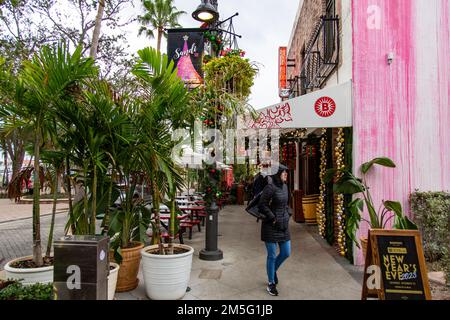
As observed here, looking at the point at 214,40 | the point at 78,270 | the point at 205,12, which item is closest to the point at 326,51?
the point at 214,40

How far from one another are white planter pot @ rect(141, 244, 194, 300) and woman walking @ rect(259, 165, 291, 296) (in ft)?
3.63

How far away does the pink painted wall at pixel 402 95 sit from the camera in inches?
221

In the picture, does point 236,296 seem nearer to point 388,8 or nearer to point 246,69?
point 246,69

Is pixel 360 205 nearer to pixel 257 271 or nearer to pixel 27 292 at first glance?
pixel 257 271

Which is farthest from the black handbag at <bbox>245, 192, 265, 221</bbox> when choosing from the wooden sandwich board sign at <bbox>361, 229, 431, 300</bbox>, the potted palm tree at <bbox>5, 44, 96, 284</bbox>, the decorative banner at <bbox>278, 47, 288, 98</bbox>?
the decorative banner at <bbox>278, 47, 288, 98</bbox>

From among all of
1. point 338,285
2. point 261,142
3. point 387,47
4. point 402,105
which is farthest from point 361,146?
point 261,142

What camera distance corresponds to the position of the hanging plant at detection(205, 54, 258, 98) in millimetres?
6090

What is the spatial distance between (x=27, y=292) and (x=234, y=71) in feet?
15.6

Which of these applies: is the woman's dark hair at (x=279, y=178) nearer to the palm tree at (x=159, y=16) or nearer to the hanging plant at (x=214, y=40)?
the hanging plant at (x=214, y=40)

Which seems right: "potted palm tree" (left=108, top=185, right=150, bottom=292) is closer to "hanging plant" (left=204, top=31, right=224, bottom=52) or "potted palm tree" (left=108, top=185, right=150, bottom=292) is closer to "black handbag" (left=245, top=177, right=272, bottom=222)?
"black handbag" (left=245, top=177, right=272, bottom=222)

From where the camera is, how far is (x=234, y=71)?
243 inches

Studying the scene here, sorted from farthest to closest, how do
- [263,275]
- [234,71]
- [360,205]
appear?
[234,71], [263,275], [360,205]

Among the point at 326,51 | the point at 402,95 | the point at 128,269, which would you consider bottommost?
the point at 128,269
